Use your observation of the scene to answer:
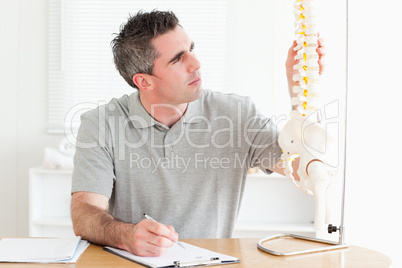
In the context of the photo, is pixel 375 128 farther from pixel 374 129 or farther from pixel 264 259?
pixel 264 259

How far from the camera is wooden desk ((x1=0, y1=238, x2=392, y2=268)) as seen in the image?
1239mm

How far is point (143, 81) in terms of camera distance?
6.70ft

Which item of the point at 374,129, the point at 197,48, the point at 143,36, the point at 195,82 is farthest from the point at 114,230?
the point at 197,48

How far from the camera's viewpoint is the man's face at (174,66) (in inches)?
76.3

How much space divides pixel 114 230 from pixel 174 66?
80 centimetres

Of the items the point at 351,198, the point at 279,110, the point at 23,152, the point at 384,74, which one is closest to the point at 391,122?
the point at 384,74

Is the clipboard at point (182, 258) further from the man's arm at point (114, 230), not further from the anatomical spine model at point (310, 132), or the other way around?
the anatomical spine model at point (310, 132)

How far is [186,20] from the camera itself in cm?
346

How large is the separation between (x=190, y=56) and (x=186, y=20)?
157 centimetres

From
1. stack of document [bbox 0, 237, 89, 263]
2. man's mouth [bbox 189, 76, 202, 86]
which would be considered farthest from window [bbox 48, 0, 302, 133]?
stack of document [bbox 0, 237, 89, 263]

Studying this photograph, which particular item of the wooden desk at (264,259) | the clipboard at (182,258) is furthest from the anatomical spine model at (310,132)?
the clipboard at (182,258)

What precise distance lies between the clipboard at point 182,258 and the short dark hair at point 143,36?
87 centimetres

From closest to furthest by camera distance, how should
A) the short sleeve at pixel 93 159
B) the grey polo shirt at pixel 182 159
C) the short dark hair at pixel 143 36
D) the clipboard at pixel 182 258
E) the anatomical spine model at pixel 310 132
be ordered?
the clipboard at pixel 182 258 < the anatomical spine model at pixel 310 132 < the short sleeve at pixel 93 159 < the grey polo shirt at pixel 182 159 < the short dark hair at pixel 143 36

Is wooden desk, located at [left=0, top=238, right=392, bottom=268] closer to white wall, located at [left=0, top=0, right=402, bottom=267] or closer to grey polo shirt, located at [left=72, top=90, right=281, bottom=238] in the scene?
grey polo shirt, located at [left=72, top=90, right=281, bottom=238]
